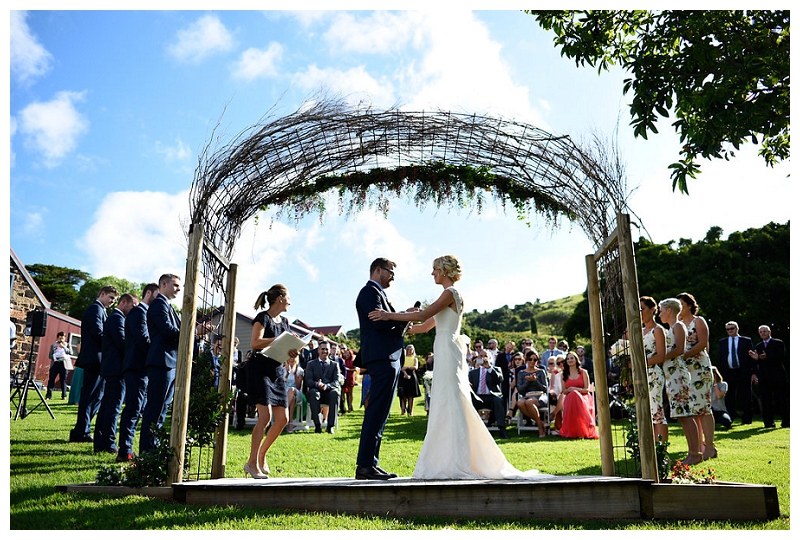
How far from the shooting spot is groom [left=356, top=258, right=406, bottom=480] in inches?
209

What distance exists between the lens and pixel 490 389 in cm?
1198

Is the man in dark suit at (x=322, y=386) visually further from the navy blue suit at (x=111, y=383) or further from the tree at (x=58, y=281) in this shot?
the tree at (x=58, y=281)

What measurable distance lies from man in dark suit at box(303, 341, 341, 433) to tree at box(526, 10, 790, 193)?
25.5 feet

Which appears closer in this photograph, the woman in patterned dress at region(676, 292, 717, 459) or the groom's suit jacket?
the groom's suit jacket

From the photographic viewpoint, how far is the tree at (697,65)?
605 cm

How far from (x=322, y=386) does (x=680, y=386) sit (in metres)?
7.32

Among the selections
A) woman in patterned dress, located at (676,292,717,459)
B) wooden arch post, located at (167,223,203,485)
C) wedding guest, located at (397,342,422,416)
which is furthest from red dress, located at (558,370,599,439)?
wooden arch post, located at (167,223,203,485)

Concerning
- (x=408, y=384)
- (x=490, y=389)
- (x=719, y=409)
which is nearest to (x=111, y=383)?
(x=490, y=389)

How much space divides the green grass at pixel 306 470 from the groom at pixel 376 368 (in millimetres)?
736

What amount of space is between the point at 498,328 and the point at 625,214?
3575 inches

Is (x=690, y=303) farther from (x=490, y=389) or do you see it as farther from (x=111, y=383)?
(x=111, y=383)

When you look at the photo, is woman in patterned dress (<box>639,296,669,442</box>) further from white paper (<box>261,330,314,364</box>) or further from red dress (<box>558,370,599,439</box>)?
red dress (<box>558,370,599,439</box>)

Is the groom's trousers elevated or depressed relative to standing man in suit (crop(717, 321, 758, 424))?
depressed
